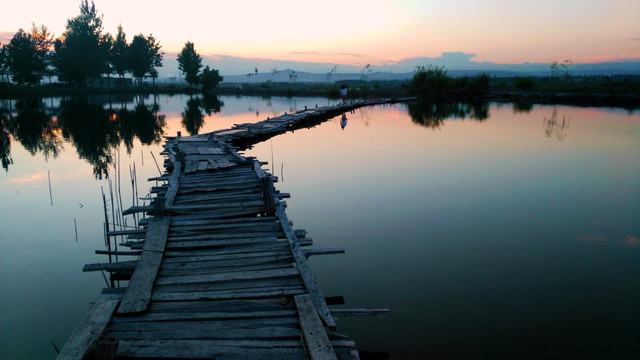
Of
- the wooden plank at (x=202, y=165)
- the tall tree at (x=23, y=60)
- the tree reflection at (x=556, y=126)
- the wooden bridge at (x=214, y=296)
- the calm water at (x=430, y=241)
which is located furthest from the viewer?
the tall tree at (x=23, y=60)

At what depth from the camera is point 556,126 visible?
25781 millimetres

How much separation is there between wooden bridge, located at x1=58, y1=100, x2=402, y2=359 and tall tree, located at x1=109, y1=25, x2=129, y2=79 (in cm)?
8159

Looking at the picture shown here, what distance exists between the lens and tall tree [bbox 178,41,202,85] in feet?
270

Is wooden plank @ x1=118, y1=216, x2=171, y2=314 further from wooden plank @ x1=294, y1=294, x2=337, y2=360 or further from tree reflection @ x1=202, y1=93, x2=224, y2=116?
tree reflection @ x1=202, y1=93, x2=224, y2=116

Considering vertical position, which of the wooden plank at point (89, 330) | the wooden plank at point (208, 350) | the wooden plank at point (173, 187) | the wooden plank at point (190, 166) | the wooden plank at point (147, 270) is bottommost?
the wooden plank at point (208, 350)

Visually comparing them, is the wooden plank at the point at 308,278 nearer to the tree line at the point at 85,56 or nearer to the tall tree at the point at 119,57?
the tree line at the point at 85,56

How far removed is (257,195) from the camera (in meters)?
8.20

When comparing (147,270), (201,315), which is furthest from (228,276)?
(147,270)

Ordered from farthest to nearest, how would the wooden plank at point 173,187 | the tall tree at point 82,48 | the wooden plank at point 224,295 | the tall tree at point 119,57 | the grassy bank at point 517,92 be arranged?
the tall tree at point 119,57 → the tall tree at point 82,48 → the grassy bank at point 517,92 → the wooden plank at point 173,187 → the wooden plank at point 224,295

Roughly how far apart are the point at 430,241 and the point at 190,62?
81.7 m

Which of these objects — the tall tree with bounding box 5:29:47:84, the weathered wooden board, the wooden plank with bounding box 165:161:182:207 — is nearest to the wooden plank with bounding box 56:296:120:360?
the weathered wooden board

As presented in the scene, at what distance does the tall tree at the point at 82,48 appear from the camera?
67.2m

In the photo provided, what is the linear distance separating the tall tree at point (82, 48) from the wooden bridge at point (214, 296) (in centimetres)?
7062

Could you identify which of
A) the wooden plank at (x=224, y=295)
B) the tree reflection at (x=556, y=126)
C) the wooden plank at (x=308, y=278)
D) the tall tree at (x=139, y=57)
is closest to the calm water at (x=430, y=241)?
the wooden plank at (x=308, y=278)
